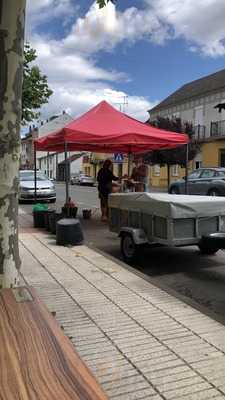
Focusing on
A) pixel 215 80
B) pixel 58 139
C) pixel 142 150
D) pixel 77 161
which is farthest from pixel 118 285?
pixel 77 161

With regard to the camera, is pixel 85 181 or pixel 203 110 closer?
pixel 203 110

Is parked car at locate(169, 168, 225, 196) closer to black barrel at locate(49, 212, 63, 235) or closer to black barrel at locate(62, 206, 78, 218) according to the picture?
black barrel at locate(62, 206, 78, 218)

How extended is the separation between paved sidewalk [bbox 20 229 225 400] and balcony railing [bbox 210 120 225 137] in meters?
32.7

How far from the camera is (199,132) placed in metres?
40.0

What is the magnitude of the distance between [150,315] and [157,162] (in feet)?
109

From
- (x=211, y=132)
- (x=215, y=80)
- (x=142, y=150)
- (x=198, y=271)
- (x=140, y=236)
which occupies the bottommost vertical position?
(x=198, y=271)

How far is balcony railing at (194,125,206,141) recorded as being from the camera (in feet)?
130

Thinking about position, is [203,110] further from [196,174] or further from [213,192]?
[213,192]

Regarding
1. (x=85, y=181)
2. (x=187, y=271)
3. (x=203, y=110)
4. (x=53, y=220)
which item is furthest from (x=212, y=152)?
(x=187, y=271)

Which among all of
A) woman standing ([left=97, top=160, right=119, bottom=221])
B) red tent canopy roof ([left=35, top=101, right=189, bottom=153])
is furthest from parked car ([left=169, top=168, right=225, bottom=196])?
red tent canopy roof ([left=35, top=101, right=189, bottom=153])

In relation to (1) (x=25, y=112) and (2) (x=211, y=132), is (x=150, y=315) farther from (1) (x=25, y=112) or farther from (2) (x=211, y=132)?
(2) (x=211, y=132)

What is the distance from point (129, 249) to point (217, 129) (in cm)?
3204

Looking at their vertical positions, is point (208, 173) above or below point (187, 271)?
above

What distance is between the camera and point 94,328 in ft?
14.0
